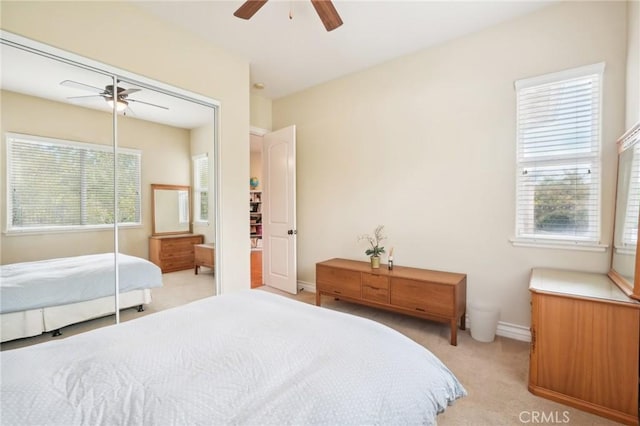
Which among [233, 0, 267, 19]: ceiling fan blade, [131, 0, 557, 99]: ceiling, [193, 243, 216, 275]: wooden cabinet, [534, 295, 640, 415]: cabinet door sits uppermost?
[131, 0, 557, 99]: ceiling

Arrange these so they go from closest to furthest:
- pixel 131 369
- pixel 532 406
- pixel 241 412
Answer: pixel 241 412 → pixel 131 369 → pixel 532 406

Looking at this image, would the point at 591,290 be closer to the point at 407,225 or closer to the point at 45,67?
the point at 407,225

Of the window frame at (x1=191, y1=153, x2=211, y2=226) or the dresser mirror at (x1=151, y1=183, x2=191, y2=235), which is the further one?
the window frame at (x1=191, y1=153, x2=211, y2=226)

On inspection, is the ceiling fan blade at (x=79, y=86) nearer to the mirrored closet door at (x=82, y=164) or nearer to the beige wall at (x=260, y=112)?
the mirrored closet door at (x=82, y=164)

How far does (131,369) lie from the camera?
1.07m

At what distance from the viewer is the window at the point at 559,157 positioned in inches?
94.0

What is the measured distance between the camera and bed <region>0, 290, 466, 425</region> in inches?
34.3

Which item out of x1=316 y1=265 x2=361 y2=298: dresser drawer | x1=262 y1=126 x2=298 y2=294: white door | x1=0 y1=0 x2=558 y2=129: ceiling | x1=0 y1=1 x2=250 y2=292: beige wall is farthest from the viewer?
x1=262 y1=126 x2=298 y2=294: white door

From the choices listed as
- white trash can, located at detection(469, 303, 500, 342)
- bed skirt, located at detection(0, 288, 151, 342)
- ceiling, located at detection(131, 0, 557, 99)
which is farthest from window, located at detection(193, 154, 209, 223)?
white trash can, located at detection(469, 303, 500, 342)

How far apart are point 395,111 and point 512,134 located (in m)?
1.21

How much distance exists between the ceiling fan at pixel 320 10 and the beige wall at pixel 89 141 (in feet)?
4.39

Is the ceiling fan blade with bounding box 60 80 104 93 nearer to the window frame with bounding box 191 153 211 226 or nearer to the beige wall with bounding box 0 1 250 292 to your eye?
the beige wall with bounding box 0 1 250 292

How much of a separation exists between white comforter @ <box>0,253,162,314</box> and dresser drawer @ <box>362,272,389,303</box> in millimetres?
2070

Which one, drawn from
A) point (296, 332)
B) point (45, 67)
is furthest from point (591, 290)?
point (45, 67)
